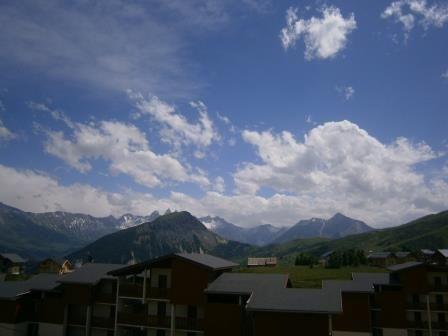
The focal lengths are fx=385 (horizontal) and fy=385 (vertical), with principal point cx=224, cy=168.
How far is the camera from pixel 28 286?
5422cm

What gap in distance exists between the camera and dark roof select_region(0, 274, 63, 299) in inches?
2062

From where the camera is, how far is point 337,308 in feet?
120

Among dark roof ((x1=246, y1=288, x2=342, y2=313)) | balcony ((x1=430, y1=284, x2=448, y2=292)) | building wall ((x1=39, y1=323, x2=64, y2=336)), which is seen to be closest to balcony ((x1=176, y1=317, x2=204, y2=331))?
dark roof ((x1=246, y1=288, x2=342, y2=313))

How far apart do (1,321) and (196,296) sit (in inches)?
1149

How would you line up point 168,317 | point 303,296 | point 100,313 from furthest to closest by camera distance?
point 100,313 → point 168,317 → point 303,296

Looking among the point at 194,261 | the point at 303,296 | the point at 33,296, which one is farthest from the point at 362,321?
the point at 33,296

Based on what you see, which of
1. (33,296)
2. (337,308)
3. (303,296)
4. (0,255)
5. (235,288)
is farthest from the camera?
(0,255)

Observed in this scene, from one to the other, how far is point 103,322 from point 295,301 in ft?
85.4

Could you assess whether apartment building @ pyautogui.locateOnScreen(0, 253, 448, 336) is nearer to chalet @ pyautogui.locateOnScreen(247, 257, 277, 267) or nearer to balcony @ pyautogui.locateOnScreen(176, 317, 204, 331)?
balcony @ pyautogui.locateOnScreen(176, 317, 204, 331)

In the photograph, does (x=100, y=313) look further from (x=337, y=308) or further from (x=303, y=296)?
(x=337, y=308)

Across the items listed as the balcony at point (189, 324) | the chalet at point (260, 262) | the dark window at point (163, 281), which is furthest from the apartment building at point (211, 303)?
the chalet at point (260, 262)

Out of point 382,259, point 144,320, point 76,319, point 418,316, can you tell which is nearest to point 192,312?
point 144,320

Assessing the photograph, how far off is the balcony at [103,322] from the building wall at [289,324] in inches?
813

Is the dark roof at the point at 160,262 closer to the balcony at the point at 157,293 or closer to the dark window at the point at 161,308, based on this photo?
the balcony at the point at 157,293
